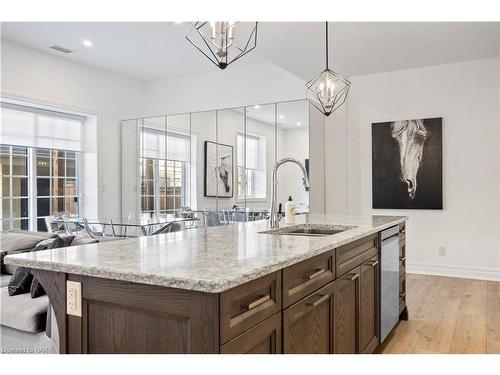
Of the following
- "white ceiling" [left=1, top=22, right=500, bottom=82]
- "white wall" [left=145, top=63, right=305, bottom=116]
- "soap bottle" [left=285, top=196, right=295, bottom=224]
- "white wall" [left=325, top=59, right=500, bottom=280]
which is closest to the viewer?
"soap bottle" [left=285, top=196, right=295, bottom=224]

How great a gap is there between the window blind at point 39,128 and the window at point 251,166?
2.67 m

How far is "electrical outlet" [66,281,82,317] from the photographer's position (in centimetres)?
147

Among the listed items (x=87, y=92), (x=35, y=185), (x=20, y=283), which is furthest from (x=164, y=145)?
(x=20, y=283)

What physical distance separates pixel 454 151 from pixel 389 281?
288cm

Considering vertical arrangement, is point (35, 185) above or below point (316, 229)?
above

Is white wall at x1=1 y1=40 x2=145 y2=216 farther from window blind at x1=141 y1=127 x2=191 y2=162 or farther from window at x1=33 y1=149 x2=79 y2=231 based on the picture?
window blind at x1=141 y1=127 x2=191 y2=162

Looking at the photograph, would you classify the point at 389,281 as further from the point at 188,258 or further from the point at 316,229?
the point at 188,258

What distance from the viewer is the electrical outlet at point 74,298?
57.8 inches

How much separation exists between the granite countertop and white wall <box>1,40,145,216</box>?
4.42 meters

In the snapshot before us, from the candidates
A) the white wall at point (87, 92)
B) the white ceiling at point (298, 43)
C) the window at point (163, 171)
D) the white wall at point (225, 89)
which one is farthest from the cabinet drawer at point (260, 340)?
the white wall at point (87, 92)

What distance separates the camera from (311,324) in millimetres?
1724

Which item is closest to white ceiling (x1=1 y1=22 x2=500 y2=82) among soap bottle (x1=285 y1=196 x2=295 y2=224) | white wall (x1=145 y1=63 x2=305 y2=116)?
white wall (x1=145 y1=63 x2=305 y2=116)

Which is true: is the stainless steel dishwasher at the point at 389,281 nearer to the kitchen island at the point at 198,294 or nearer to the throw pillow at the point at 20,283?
the kitchen island at the point at 198,294
